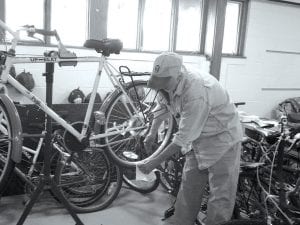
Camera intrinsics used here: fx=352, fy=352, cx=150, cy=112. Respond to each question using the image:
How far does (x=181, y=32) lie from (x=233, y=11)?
1146mm

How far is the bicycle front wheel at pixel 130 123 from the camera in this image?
3104 mm

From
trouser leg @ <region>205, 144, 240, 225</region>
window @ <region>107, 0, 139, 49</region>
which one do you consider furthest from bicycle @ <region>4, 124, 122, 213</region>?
window @ <region>107, 0, 139, 49</region>

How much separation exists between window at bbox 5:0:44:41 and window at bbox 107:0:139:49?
954mm

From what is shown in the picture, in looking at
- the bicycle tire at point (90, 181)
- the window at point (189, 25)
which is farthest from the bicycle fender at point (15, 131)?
the window at point (189, 25)

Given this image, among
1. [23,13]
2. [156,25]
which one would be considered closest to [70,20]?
[23,13]

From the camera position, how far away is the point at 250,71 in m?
6.32

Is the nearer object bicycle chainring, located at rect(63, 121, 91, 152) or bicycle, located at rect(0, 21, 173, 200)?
bicycle, located at rect(0, 21, 173, 200)

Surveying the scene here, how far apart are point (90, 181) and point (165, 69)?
177cm

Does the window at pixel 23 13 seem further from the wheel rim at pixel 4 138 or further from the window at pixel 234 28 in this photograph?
the window at pixel 234 28

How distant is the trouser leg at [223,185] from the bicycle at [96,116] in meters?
0.69

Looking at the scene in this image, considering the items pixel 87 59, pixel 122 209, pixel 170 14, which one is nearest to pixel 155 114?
pixel 87 59

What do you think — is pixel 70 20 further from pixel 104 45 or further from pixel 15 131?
pixel 15 131

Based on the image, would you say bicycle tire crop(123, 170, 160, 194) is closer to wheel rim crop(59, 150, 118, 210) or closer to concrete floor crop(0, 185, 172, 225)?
concrete floor crop(0, 185, 172, 225)

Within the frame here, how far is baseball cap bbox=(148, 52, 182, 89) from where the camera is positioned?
2.12 metres
